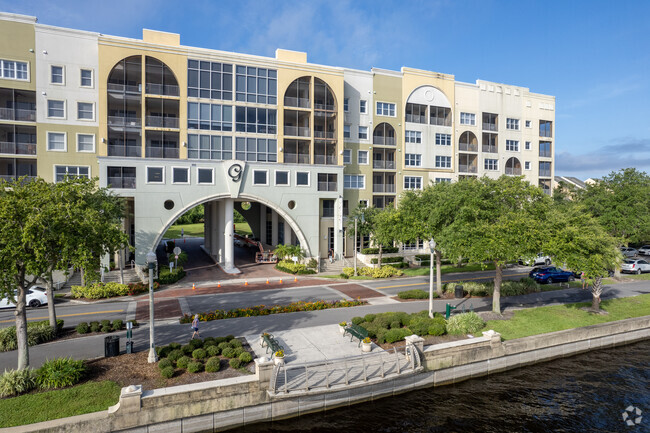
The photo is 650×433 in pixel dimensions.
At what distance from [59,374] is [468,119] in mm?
53185

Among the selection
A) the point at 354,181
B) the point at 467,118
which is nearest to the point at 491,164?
the point at 467,118

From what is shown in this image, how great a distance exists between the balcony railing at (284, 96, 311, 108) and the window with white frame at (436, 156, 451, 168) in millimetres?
20649

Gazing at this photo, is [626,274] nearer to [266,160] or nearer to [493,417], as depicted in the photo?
[493,417]

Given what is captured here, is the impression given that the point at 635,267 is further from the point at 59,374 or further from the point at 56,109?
the point at 56,109

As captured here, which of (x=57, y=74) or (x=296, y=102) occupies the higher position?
(x=57, y=74)

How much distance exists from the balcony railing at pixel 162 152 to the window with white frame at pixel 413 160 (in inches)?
1115

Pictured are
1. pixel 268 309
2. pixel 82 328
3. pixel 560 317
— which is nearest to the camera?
pixel 82 328

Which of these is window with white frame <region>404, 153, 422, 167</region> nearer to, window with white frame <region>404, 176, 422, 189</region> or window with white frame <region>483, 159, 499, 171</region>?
Answer: window with white frame <region>404, 176, 422, 189</region>

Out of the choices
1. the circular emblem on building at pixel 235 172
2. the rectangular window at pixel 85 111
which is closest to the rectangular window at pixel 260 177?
the circular emblem on building at pixel 235 172

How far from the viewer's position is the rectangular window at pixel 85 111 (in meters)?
35.2

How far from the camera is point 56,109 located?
113 feet

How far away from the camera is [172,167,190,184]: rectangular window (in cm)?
3612

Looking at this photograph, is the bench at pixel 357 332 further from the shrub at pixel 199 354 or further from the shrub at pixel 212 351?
the shrub at pixel 199 354

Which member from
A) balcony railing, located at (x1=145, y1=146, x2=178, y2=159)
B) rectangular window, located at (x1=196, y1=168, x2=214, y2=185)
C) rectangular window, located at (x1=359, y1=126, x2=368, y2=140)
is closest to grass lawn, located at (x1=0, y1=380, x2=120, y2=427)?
rectangular window, located at (x1=196, y1=168, x2=214, y2=185)
